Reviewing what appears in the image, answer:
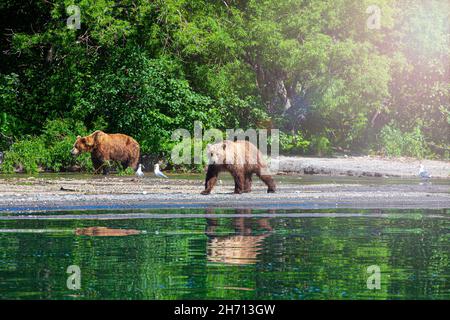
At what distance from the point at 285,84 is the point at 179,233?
88.7 ft

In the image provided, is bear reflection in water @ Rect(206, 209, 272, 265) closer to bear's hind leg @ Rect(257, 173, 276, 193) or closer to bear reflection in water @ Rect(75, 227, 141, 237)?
bear reflection in water @ Rect(75, 227, 141, 237)

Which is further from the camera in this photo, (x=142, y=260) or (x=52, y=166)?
(x=52, y=166)

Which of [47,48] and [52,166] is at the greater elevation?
[47,48]

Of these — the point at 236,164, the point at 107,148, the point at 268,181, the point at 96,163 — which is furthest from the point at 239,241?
the point at 96,163

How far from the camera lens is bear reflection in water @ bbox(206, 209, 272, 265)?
12.9 m

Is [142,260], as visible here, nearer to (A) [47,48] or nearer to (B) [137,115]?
(B) [137,115]

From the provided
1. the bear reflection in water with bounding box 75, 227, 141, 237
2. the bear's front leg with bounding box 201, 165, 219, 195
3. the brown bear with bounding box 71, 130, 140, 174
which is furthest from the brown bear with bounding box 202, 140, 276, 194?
the brown bear with bounding box 71, 130, 140, 174

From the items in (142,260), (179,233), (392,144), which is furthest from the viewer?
(392,144)

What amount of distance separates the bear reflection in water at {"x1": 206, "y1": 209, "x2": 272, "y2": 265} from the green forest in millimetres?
16430

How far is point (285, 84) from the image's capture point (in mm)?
42500
